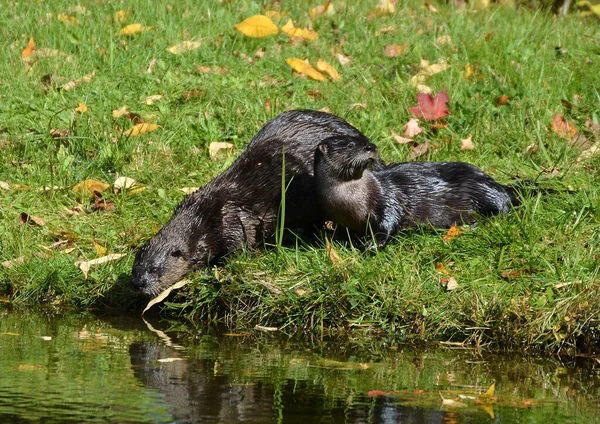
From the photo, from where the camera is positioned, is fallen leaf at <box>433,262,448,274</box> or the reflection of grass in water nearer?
the reflection of grass in water

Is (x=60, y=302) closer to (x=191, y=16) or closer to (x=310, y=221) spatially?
(x=310, y=221)

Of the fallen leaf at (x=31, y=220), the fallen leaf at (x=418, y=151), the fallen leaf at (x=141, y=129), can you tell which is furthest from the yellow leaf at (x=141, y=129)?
the fallen leaf at (x=418, y=151)

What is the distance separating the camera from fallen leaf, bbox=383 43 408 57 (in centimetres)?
808

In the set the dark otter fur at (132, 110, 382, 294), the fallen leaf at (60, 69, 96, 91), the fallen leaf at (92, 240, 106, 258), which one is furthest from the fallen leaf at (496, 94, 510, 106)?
the fallen leaf at (92, 240, 106, 258)

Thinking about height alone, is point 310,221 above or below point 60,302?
above

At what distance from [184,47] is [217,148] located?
1.43 metres

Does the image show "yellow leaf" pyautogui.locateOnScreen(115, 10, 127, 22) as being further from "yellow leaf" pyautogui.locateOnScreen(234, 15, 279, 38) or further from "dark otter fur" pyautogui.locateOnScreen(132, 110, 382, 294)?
"dark otter fur" pyautogui.locateOnScreen(132, 110, 382, 294)

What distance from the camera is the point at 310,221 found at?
223 inches

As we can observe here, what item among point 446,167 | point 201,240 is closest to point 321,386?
point 201,240

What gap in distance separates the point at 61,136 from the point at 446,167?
2.56m

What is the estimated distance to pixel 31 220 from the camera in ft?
20.3

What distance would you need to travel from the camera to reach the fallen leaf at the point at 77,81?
7469 millimetres

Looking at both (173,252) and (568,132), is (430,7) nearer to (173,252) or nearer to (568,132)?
(568,132)

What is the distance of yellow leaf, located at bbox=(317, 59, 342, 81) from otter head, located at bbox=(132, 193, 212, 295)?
2383mm
